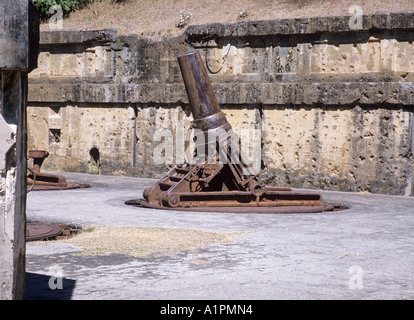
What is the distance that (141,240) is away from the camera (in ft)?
25.1

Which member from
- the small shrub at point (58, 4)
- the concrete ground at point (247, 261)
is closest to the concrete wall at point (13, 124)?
the concrete ground at point (247, 261)

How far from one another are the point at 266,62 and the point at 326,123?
1830mm

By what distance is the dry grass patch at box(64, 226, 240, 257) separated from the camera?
23.4 feet

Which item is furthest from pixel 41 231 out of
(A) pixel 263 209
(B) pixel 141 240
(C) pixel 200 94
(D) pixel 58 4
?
(D) pixel 58 4

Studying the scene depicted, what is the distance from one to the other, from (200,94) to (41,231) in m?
4.23

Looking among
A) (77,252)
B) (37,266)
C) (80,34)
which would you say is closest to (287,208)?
(77,252)

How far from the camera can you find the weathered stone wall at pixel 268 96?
1364cm

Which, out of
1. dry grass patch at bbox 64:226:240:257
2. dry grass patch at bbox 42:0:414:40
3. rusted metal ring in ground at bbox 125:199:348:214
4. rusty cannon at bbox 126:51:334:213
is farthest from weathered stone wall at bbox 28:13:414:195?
dry grass patch at bbox 64:226:240:257

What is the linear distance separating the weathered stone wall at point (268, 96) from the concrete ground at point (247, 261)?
3.45 m

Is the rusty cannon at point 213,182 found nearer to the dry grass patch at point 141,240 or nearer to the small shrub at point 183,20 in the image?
the dry grass patch at point 141,240

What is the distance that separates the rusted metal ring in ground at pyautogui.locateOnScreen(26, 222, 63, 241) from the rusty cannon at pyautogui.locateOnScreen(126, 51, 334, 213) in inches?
100

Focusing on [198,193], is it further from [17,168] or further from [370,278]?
[17,168]

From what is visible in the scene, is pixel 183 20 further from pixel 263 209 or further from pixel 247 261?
pixel 247 261

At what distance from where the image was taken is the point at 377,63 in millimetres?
13844
